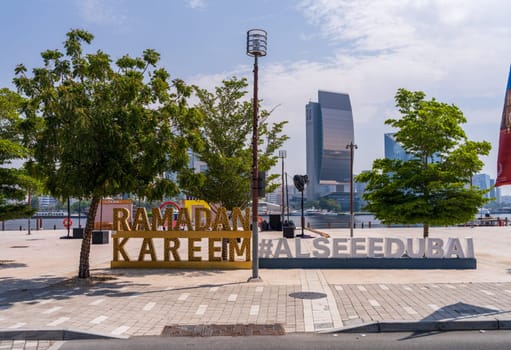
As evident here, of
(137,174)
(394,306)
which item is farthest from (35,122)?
(394,306)

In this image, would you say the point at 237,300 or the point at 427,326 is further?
the point at 237,300

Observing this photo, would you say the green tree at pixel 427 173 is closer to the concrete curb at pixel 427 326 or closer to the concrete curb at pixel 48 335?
the concrete curb at pixel 427 326

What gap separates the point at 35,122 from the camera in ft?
50.8

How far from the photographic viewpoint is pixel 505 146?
41.3 feet

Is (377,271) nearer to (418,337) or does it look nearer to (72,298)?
(418,337)

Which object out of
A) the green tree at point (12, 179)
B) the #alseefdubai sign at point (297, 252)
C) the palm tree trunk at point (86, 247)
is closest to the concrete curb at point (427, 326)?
the #alseefdubai sign at point (297, 252)

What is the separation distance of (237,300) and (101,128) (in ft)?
21.5

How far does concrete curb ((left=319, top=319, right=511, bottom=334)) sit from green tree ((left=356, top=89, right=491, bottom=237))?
1052 cm

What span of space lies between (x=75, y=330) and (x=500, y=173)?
10.9 m

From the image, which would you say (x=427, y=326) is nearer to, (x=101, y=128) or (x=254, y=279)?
(x=254, y=279)

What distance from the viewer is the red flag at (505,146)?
12.5 m

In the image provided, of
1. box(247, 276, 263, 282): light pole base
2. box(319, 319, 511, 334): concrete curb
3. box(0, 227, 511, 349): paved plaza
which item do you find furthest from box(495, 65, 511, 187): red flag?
box(247, 276, 263, 282): light pole base

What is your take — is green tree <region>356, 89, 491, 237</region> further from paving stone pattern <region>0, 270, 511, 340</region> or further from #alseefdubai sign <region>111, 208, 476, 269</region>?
paving stone pattern <region>0, 270, 511, 340</region>

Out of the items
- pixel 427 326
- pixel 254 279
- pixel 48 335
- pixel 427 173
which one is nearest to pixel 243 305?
pixel 254 279
